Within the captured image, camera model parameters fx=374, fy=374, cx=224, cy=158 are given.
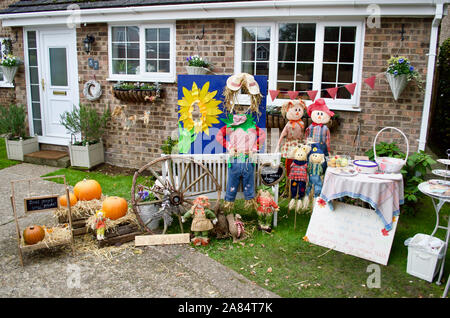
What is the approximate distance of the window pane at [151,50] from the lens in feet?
24.7

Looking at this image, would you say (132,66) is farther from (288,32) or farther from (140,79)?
(288,32)

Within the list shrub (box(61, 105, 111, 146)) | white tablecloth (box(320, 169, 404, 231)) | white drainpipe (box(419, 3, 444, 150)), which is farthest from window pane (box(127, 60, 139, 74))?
white drainpipe (box(419, 3, 444, 150))

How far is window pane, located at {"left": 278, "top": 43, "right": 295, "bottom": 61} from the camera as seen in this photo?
6.75 m

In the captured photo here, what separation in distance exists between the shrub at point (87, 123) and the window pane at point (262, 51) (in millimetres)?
3413

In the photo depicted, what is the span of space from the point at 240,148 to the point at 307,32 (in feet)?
9.78

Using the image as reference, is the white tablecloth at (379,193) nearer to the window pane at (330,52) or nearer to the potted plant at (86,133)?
the window pane at (330,52)

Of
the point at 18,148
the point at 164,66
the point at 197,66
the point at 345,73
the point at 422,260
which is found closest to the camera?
the point at 422,260

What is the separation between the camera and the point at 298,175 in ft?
17.7

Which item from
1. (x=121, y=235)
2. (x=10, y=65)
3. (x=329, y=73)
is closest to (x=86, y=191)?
(x=121, y=235)

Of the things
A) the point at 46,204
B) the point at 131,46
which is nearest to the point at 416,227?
the point at 46,204

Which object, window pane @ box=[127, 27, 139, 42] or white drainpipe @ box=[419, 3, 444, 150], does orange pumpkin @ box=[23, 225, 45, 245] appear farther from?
white drainpipe @ box=[419, 3, 444, 150]

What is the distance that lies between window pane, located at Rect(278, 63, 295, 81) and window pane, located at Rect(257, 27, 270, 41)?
545mm

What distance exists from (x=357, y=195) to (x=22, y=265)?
3.80 meters
